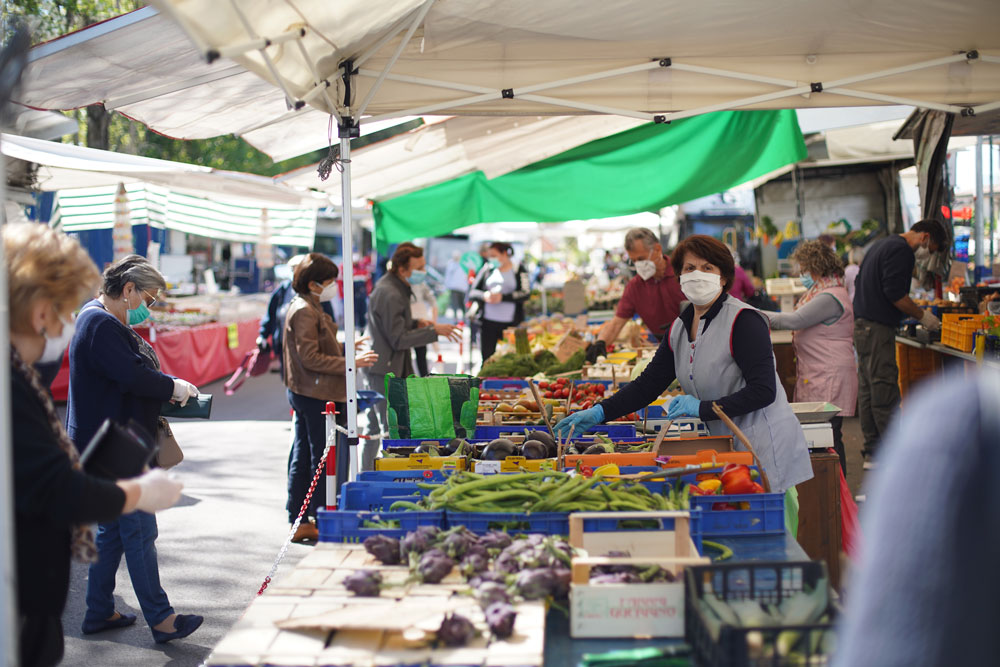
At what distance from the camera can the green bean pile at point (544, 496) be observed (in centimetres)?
345

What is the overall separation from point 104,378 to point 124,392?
0.12 metres

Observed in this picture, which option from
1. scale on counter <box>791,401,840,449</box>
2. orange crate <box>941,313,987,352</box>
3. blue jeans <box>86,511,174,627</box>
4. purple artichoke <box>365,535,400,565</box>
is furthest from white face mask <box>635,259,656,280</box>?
purple artichoke <box>365,535,400,565</box>

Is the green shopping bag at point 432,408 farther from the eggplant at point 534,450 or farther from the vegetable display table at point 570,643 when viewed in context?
the vegetable display table at point 570,643

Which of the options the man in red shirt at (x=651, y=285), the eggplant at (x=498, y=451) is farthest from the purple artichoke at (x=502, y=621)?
the man in red shirt at (x=651, y=285)

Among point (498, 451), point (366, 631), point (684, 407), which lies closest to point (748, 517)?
point (684, 407)

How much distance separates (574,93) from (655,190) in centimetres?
393

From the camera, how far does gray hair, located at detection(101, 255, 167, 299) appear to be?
188 inches

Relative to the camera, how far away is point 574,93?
225 inches

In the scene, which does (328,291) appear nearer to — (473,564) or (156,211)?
(473,564)

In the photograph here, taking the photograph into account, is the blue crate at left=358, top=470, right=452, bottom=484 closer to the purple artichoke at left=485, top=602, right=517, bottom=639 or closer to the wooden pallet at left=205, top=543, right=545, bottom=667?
the wooden pallet at left=205, top=543, right=545, bottom=667

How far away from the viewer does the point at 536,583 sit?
281cm

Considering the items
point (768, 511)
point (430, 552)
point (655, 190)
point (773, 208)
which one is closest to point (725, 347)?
point (768, 511)

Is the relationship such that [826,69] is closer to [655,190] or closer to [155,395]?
[655,190]

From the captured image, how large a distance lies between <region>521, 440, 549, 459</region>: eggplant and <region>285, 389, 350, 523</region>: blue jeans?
250 cm
